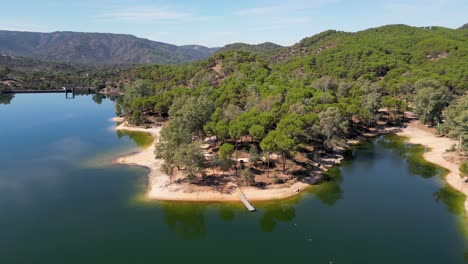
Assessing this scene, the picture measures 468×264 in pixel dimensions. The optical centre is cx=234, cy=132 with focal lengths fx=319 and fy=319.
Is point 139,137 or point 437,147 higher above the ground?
point 437,147

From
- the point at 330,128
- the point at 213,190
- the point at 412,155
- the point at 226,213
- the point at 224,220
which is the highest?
the point at 330,128

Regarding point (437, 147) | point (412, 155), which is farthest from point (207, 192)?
point (437, 147)

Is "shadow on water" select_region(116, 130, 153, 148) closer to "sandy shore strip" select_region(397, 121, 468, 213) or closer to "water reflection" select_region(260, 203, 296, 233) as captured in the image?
"water reflection" select_region(260, 203, 296, 233)

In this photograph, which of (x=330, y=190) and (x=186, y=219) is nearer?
(x=186, y=219)

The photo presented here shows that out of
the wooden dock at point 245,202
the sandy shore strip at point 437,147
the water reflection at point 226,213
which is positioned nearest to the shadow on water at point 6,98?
the wooden dock at point 245,202

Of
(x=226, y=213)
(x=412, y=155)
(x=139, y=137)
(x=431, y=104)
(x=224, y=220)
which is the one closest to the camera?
(x=224, y=220)

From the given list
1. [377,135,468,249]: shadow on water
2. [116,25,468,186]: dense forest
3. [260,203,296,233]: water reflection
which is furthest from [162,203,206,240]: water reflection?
[377,135,468,249]: shadow on water

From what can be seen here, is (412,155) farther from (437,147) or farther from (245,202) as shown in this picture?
(245,202)
